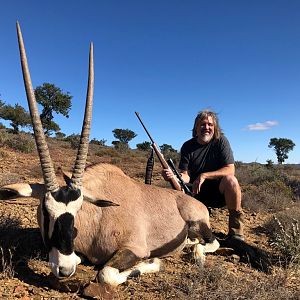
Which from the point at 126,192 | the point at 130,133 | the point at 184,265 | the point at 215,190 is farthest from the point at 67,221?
the point at 130,133

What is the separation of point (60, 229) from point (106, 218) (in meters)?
0.84

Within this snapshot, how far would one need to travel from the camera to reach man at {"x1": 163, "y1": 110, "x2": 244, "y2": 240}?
5.63m

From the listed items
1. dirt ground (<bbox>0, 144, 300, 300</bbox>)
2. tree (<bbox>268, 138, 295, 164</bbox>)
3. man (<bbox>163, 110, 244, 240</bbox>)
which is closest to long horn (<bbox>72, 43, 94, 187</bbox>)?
dirt ground (<bbox>0, 144, 300, 300</bbox>)

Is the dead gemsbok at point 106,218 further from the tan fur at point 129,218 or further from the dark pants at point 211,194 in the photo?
the dark pants at point 211,194

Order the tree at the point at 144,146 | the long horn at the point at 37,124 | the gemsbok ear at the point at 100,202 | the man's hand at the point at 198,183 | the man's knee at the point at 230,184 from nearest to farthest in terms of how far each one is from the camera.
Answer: the long horn at the point at 37,124
the gemsbok ear at the point at 100,202
the man's knee at the point at 230,184
the man's hand at the point at 198,183
the tree at the point at 144,146

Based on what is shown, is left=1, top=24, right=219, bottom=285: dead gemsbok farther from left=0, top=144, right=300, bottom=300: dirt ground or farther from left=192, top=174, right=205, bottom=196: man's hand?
left=192, top=174, right=205, bottom=196: man's hand

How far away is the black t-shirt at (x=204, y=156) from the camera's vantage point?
19.7 ft

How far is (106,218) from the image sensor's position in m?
4.07

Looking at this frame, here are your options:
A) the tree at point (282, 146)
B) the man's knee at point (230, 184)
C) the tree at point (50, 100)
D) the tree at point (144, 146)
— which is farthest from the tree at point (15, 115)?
the man's knee at point (230, 184)

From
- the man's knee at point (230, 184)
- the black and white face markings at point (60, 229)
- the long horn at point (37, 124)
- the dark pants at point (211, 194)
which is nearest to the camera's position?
the black and white face markings at point (60, 229)

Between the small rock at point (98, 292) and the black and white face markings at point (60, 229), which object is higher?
the black and white face markings at point (60, 229)

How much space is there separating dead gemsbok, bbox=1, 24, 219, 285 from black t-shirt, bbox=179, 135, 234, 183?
39.8 inches

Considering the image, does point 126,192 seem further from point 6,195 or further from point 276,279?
point 276,279

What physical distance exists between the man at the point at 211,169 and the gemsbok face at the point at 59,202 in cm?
242
